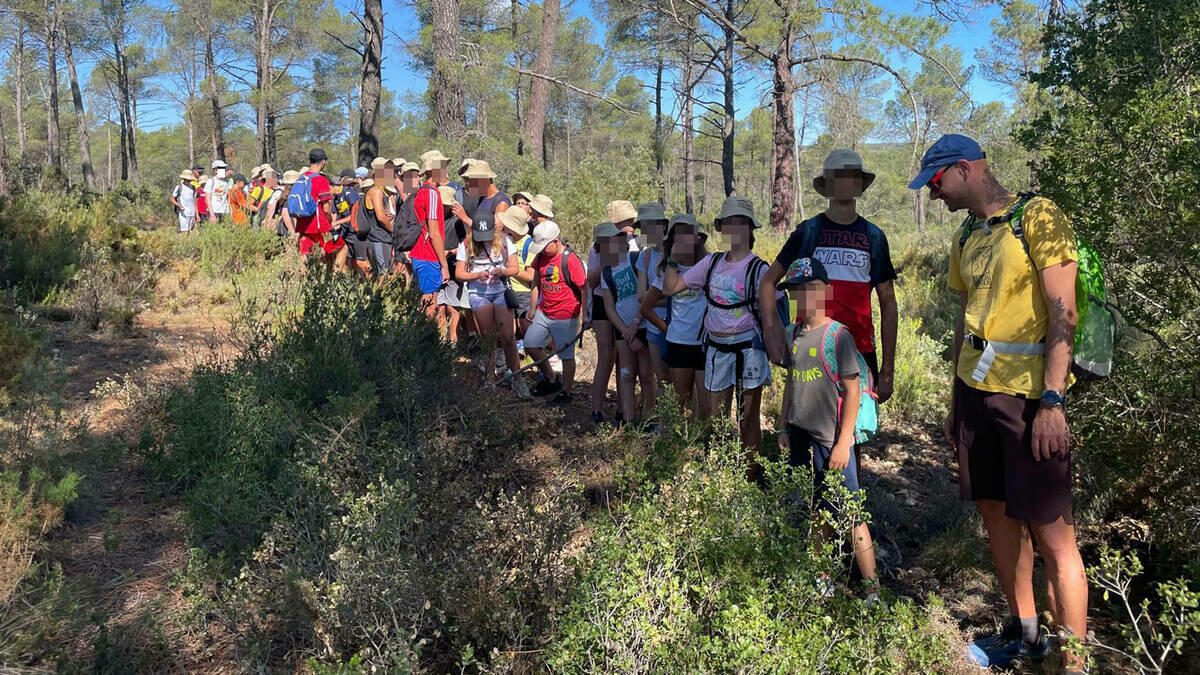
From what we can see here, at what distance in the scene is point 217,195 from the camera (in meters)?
13.3

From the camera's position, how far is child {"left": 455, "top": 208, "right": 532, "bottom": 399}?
232 inches

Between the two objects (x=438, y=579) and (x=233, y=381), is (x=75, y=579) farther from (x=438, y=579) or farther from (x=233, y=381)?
(x=438, y=579)

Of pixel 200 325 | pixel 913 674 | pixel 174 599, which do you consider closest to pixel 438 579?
pixel 174 599

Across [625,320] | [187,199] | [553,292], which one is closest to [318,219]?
[553,292]

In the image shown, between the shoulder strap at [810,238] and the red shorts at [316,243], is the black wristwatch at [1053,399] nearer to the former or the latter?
the shoulder strap at [810,238]

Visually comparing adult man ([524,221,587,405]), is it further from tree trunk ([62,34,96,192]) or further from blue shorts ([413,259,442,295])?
tree trunk ([62,34,96,192])

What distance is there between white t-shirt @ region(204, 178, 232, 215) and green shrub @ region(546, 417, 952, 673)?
1261 centimetres

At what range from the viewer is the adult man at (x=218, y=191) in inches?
518

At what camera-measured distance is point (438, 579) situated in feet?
8.55

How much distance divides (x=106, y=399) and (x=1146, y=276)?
5681mm

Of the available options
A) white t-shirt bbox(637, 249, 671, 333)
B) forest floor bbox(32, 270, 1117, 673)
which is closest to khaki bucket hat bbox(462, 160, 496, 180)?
forest floor bbox(32, 270, 1117, 673)

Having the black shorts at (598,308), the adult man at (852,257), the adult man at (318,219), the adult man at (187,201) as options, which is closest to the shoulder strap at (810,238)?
the adult man at (852,257)

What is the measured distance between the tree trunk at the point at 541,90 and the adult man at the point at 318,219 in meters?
3.46

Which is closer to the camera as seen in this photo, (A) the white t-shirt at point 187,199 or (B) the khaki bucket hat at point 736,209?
(B) the khaki bucket hat at point 736,209
